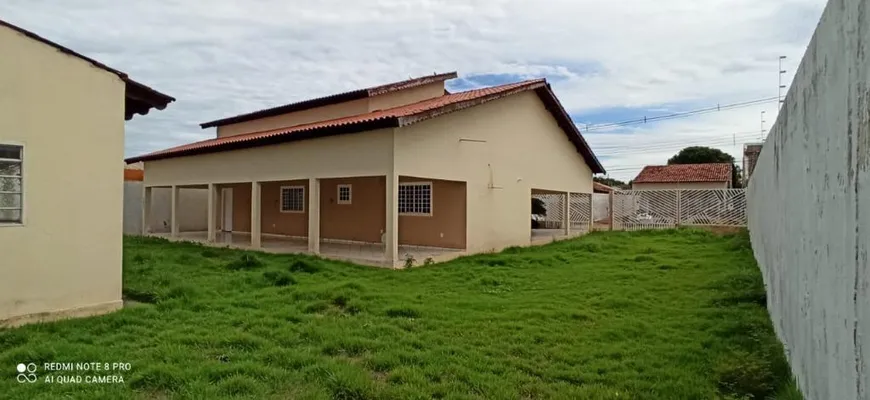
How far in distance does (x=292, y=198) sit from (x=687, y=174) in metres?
31.5

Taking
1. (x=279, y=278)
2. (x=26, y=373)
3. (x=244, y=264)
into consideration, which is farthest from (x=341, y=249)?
(x=26, y=373)

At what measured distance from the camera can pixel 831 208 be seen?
9.04 feet

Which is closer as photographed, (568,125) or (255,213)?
(255,213)

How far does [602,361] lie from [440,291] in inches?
171

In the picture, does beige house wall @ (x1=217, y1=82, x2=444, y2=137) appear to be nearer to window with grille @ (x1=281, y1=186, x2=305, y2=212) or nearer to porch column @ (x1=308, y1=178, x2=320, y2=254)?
window with grille @ (x1=281, y1=186, x2=305, y2=212)

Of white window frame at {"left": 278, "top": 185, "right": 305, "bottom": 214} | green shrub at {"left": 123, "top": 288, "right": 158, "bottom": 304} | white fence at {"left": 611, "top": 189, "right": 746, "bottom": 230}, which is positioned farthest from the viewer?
white fence at {"left": 611, "top": 189, "right": 746, "bottom": 230}

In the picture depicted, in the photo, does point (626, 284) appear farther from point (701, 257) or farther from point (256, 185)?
point (256, 185)

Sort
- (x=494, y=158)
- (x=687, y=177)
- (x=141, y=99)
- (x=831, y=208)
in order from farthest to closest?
(x=687, y=177) → (x=494, y=158) → (x=141, y=99) → (x=831, y=208)

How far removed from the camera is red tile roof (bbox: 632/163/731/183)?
3906 cm

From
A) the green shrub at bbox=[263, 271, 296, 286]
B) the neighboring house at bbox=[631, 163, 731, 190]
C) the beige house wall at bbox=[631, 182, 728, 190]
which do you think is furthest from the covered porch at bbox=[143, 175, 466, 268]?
the neighboring house at bbox=[631, 163, 731, 190]

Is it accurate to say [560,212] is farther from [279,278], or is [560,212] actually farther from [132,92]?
[132,92]

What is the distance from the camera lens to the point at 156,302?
8094 millimetres

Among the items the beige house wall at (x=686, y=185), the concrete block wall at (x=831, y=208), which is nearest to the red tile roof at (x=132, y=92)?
the concrete block wall at (x=831, y=208)

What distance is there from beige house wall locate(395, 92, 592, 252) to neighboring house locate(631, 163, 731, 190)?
24.3m
